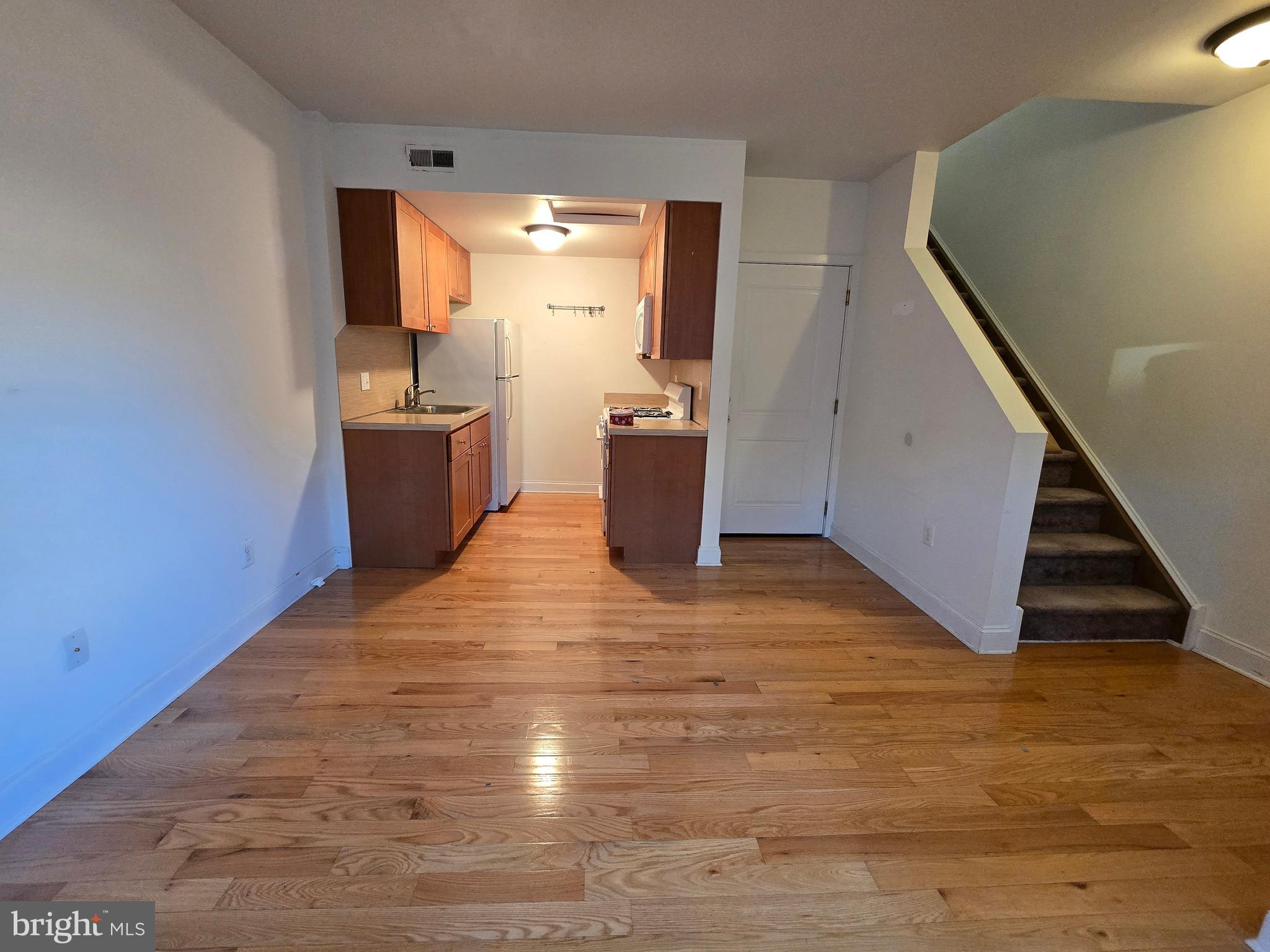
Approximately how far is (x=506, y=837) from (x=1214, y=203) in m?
4.09

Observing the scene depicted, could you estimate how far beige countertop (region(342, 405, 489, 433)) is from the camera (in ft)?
10.2

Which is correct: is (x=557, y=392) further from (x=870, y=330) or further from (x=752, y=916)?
(x=752, y=916)

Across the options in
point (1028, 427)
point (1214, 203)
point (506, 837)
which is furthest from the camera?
point (1214, 203)

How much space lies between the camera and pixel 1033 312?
3539 mm

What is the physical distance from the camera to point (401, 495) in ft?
10.5

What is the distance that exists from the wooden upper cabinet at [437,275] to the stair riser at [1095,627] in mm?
4087

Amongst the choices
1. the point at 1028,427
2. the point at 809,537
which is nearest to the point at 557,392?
the point at 809,537

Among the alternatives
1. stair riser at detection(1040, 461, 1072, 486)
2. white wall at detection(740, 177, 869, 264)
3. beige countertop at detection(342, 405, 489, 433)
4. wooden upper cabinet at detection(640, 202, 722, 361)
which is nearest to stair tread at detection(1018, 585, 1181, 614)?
stair riser at detection(1040, 461, 1072, 486)

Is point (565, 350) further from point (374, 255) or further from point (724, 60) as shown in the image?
point (724, 60)

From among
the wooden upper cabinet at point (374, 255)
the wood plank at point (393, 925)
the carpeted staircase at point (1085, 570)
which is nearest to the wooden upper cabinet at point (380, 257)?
the wooden upper cabinet at point (374, 255)

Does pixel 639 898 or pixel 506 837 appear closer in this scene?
pixel 639 898

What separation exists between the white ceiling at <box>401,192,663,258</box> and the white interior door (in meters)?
1.06

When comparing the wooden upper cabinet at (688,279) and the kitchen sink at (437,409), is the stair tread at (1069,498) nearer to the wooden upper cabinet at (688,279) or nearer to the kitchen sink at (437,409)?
the wooden upper cabinet at (688,279)

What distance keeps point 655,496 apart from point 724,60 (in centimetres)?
228
